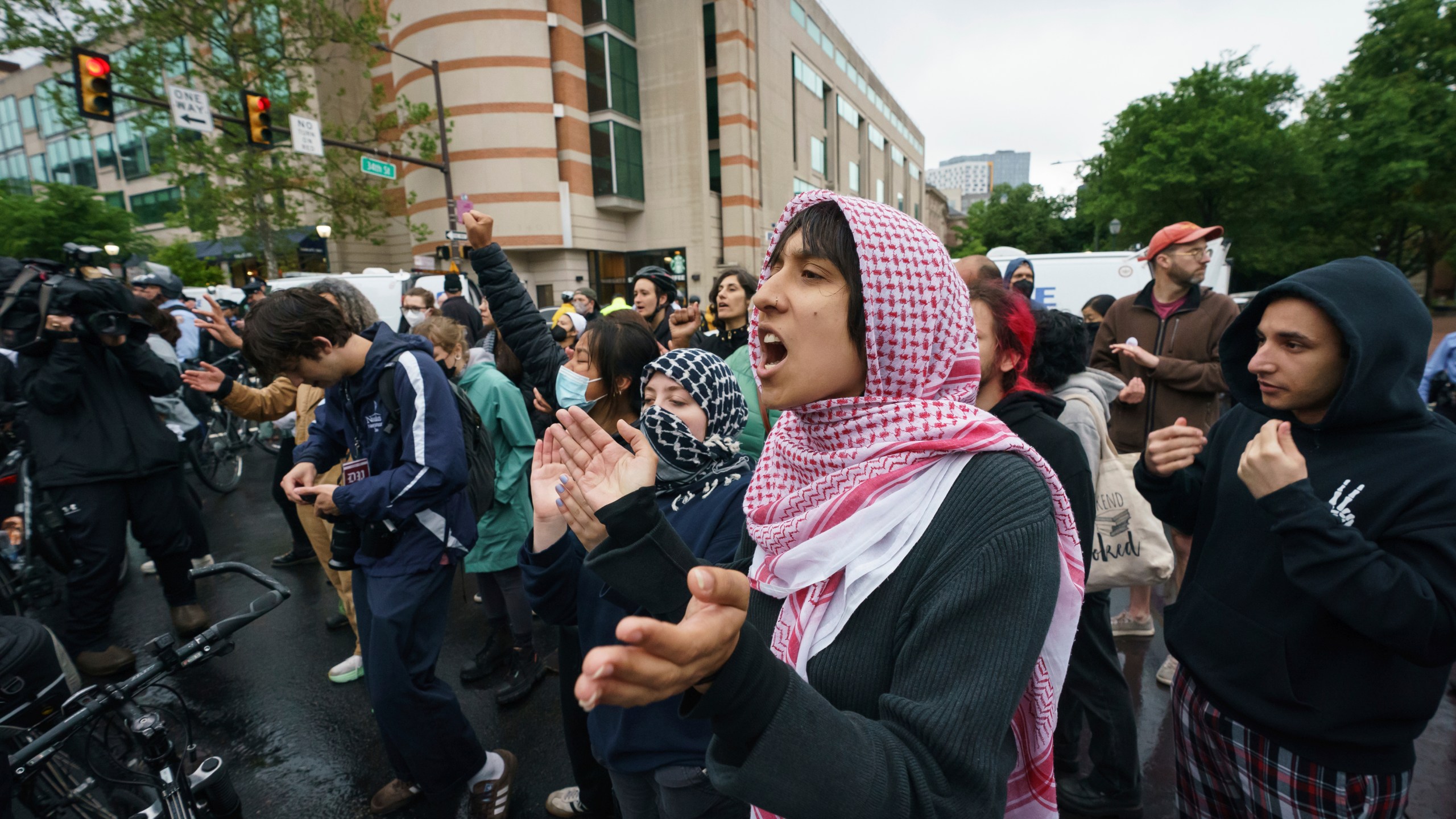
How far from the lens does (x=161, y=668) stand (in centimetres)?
223

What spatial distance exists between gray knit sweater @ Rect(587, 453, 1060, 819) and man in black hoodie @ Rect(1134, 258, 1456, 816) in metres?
0.94

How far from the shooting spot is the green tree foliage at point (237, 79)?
1708 cm

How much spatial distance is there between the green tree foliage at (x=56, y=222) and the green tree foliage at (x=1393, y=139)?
4841 cm

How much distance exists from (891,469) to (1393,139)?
1302 inches

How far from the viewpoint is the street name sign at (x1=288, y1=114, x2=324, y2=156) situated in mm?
13562

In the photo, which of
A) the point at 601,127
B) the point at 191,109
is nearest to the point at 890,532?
the point at 191,109

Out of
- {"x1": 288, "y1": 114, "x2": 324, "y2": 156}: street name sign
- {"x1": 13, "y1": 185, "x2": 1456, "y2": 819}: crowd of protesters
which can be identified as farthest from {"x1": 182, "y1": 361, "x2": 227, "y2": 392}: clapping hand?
{"x1": 288, "y1": 114, "x2": 324, "y2": 156}: street name sign

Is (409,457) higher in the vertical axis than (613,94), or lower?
lower

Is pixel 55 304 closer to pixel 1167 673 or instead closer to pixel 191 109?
pixel 1167 673

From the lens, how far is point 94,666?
407 centimetres

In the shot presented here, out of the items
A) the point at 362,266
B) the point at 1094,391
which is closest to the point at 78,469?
the point at 1094,391

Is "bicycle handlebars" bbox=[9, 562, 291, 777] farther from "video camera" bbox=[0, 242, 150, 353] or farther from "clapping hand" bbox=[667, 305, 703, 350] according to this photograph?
"clapping hand" bbox=[667, 305, 703, 350]

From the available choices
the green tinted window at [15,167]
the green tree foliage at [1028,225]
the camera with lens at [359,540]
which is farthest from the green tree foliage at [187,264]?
the green tree foliage at [1028,225]

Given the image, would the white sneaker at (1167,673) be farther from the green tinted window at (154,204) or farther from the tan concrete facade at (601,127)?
the green tinted window at (154,204)
